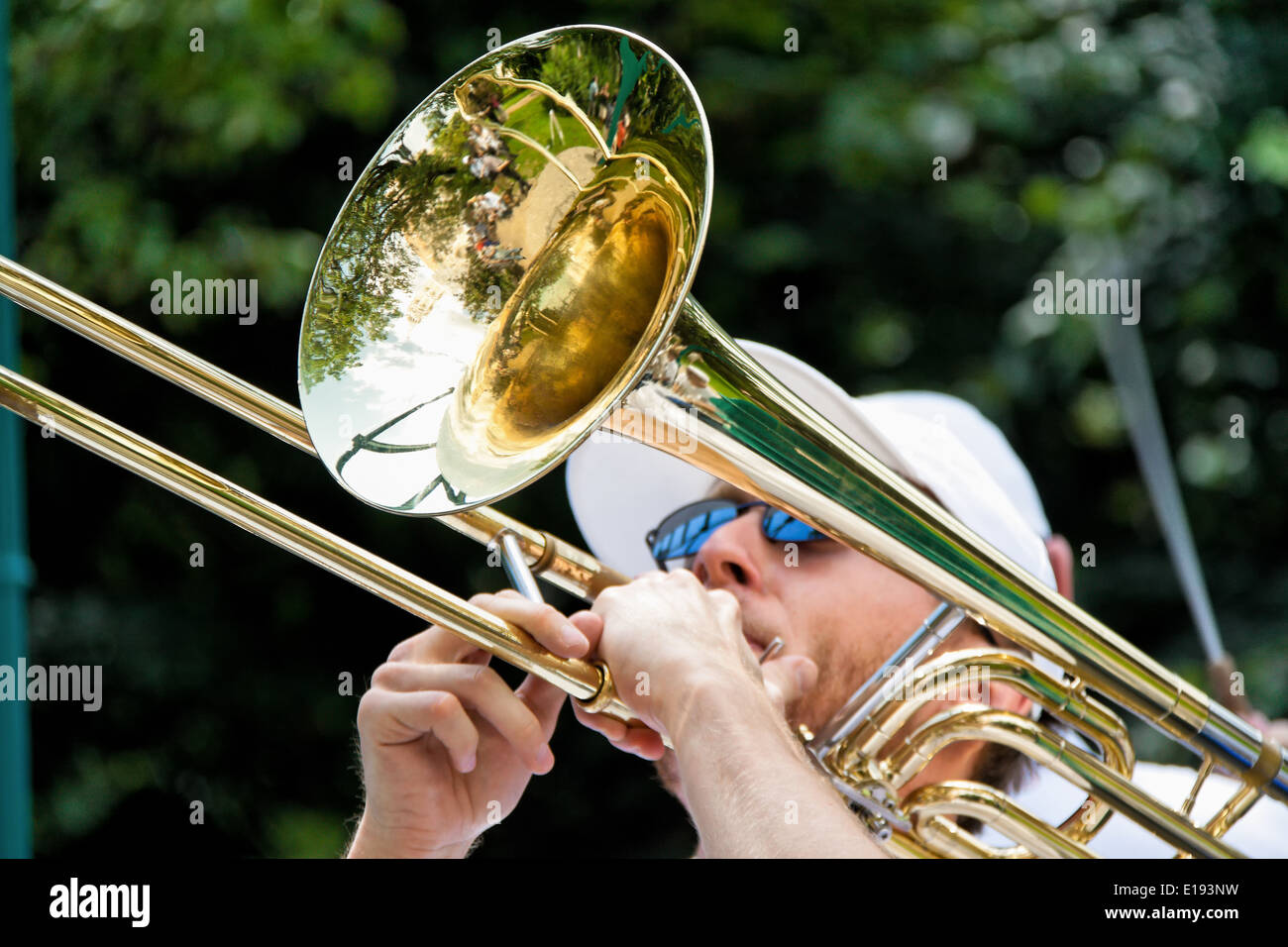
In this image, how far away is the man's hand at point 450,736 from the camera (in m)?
1.55

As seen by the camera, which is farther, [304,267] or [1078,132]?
[1078,132]

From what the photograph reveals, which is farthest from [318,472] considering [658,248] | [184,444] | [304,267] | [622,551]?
[658,248]

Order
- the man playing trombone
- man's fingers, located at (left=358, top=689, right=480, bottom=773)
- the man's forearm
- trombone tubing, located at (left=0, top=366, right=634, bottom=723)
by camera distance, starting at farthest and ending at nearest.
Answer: man's fingers, located at (left=358, top=689, right=480, bottom=773) < trombone tubing, located at (left=0, top=366, right=634, bottom=723) < the man playing trombone < the man's forearm

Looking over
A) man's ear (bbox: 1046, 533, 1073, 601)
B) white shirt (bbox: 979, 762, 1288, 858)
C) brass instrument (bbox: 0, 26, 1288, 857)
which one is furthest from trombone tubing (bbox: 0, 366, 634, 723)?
man's ear (bbox: 1046, 533, 1073, 601)

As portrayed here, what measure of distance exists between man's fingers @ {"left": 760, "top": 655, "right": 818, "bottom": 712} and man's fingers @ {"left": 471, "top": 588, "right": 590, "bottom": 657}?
0.28 m

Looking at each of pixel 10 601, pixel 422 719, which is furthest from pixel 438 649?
pixel 10 601

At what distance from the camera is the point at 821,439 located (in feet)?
4.61

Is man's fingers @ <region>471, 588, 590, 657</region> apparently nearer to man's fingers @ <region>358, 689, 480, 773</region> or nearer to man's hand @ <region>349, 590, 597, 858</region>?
man's hand @ <region>349, 590, 597, 858</region>

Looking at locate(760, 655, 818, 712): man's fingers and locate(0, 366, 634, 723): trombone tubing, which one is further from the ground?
locate(0, 366, 634, 723): trombone tubing

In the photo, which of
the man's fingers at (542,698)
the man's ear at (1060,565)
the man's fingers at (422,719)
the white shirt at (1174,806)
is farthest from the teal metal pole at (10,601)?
the man's ear at (1060,565)

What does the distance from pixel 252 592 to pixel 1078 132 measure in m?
2.91

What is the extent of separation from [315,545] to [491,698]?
0.26 metres

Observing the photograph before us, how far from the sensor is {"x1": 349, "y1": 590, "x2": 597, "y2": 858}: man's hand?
1550mm
